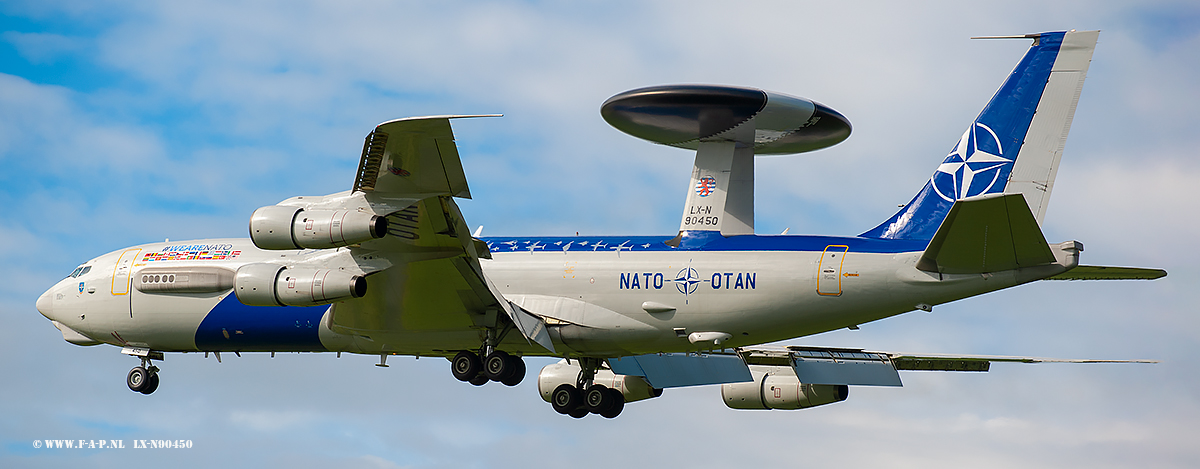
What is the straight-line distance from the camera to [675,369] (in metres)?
27.9

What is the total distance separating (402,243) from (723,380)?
1134 cm

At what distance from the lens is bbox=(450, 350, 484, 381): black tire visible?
21.4 meters

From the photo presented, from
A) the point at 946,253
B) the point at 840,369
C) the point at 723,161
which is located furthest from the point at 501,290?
the point at 840,369

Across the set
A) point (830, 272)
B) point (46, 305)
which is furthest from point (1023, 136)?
point (46, 305)

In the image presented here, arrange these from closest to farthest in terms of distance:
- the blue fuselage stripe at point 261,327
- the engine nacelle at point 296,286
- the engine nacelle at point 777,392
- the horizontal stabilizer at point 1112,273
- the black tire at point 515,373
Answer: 1. the horizontal stabilizer at point 1112,273
2. the engine nacelle at point 296,286
3. the black tire at point 515,373
4. the blue fuselage stripe at point 261,327
5. the engine nacelle at point 777,392

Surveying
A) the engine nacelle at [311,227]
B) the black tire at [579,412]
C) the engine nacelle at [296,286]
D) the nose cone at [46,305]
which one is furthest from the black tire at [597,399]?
the nose cone at [46,305]

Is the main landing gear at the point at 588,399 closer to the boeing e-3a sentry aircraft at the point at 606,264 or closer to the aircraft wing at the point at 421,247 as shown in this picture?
the boeing e-3a sentry aircraft at the point at 606,264

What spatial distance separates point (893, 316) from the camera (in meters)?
19.5

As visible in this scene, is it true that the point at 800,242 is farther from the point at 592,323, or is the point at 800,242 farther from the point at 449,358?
the point at 449,358

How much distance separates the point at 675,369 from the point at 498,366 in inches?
305

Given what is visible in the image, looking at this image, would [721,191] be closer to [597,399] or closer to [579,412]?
[597,399]

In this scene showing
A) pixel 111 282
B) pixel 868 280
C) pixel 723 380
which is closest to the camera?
pixel 868 280

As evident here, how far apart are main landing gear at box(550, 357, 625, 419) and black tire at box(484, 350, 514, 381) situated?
356cm

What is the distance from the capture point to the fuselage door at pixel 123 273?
24.1 m
